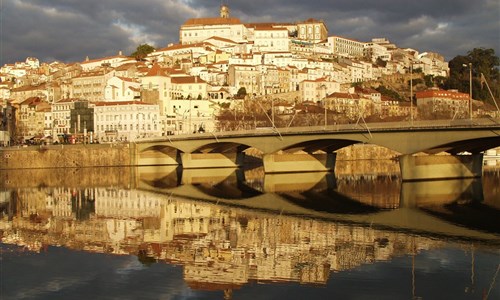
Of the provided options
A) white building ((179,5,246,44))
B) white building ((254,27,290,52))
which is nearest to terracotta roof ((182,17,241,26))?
white building ((179,5,246,44))

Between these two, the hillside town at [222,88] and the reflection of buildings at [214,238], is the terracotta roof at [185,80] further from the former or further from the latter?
the reflection of buildings at [214,238]

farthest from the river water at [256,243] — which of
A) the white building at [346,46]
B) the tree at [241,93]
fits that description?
the white building at [346,46]

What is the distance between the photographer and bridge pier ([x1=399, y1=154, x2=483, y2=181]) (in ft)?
143

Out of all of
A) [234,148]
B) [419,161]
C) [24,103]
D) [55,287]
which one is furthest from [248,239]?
[24,103]

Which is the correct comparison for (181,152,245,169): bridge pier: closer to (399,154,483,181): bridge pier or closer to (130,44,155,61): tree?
(399,154,483,181): bridge pier

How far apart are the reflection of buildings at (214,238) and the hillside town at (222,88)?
113 feet

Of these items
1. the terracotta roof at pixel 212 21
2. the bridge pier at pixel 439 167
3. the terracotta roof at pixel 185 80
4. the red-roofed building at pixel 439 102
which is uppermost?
the terracotta roof at pixel 212 21

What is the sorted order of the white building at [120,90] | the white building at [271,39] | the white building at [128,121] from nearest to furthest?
the white building at [128,121] → the white building at [120,90] → the white building at [271,39]

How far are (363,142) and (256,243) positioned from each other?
79.2 ft

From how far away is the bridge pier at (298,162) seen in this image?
54.7 meters

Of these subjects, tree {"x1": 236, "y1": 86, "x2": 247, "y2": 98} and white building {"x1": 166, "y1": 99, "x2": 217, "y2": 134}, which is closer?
white building {"x1": 166, "y1": 99, "x2": 217, "y2": 134}

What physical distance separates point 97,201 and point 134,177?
1971 centimetres

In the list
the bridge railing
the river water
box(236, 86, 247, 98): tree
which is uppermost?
box(236, 86, 247, 98): tree

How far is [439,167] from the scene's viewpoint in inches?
1789
